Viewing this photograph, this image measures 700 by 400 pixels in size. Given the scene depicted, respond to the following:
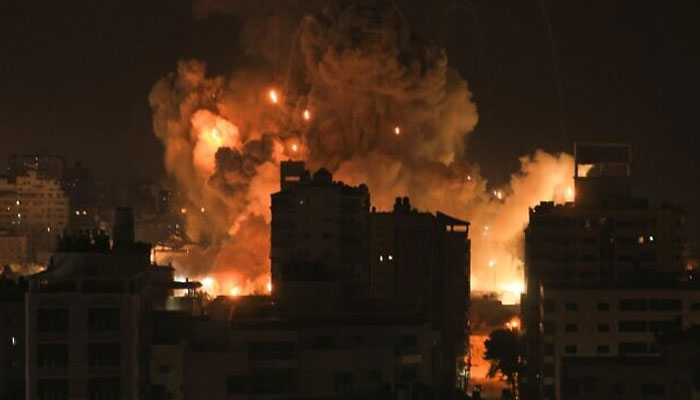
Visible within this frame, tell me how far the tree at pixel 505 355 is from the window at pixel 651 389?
14631 millimetres

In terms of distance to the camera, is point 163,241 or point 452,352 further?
point 163,241

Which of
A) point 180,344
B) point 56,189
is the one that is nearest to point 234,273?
point 180,344

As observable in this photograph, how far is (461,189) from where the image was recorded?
3061 inches

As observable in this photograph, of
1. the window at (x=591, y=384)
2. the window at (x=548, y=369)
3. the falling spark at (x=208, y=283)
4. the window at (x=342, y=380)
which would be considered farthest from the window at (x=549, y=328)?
the falling spark at (x=208, y=283)

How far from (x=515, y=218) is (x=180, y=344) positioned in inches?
1831

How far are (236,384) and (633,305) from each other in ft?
49.4

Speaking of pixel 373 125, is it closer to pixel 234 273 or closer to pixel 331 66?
pixel 331 66

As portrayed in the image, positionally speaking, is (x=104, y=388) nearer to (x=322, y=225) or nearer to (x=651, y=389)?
(x=651, y=389)

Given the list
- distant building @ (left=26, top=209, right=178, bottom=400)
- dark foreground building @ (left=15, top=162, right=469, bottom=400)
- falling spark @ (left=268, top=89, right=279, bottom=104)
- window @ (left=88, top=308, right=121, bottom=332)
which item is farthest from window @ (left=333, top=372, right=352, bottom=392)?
falling spark @ (left=268, top=89, right=279, bottom=104)

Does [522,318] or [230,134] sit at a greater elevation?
[230,134]

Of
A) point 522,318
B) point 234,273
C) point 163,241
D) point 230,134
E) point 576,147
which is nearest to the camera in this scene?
Answer: point 522,318

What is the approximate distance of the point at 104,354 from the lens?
106 ft

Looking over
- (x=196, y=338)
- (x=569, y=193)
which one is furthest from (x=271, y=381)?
(x=569, y=193)

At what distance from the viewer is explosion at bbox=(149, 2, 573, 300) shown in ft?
234
